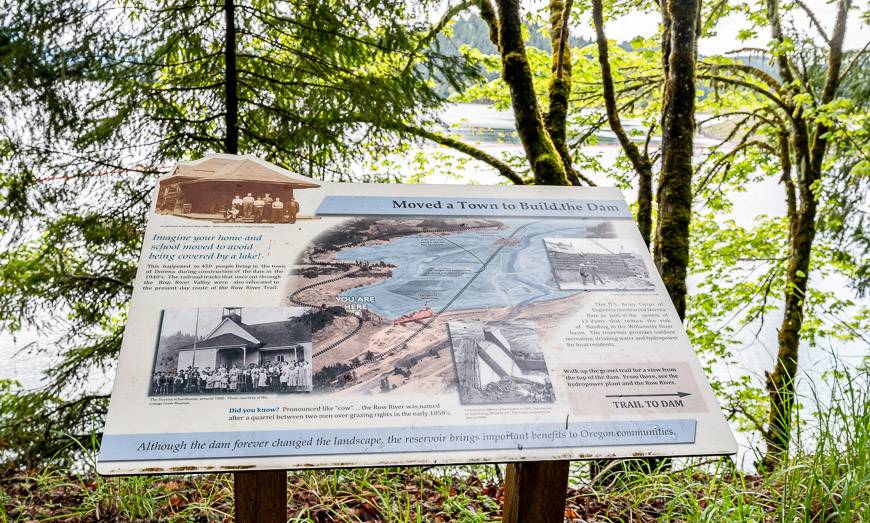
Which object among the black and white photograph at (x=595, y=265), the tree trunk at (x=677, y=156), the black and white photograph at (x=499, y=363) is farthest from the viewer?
the tree trunk at (x=677, y=156)

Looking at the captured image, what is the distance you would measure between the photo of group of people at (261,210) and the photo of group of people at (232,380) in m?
0.49

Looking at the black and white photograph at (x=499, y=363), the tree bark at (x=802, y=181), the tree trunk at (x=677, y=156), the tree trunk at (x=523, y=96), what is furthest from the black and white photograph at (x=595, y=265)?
the tree bark at (x=802, y=181)

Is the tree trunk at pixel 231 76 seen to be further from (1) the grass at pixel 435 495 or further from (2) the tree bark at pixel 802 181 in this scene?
(2) the tree bark at pixel 802 181

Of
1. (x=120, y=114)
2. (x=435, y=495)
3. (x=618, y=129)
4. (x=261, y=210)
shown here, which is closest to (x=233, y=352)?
(x=261, y=210)

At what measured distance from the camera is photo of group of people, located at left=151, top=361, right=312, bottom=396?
4.79 feet

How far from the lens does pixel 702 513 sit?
214 centimetres

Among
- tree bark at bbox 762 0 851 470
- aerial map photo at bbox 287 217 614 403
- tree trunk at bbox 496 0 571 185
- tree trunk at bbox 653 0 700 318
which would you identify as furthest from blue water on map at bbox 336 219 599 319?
tree bark at bbox 762 0 851 470

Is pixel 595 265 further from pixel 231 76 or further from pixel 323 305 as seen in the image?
pixel 231 76

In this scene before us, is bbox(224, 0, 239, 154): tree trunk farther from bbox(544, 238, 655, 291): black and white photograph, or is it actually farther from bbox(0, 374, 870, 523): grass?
bbox(544, 238, 655, 291): black and white photograph

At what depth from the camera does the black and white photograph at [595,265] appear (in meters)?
1.87

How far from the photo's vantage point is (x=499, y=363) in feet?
5.33

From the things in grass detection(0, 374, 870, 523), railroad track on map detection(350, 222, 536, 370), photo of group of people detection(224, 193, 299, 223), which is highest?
photo of group of people detection(224, 193, 299, 223)

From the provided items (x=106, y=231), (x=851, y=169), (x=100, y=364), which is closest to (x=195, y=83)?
(x=106, y=231)

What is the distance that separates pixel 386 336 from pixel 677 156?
3.10 meters
